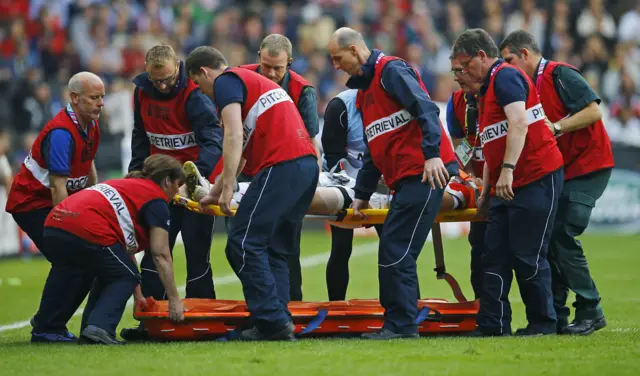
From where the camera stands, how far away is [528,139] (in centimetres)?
770

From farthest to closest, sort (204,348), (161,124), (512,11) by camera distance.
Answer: (512,11) → (161,124) → (204,348)

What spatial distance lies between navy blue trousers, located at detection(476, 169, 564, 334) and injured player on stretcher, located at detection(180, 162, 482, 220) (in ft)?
1.79

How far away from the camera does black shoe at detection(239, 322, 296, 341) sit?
7.57m

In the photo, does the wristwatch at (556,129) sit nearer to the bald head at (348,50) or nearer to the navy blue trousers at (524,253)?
the navy blue trousers at (524,253)

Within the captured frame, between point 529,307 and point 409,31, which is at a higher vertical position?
point 409,31

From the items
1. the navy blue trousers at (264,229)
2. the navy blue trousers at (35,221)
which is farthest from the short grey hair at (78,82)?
the navy blue trousers at (264,229)

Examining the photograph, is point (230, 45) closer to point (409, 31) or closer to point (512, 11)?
point (409, 31)

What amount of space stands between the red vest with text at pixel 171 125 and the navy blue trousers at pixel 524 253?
2345 millimetres

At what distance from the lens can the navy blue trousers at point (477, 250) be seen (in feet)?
29.2

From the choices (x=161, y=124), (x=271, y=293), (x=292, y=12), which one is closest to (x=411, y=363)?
(x=271, y=293)

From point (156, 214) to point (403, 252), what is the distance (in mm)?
1714

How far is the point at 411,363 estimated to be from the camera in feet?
21.2

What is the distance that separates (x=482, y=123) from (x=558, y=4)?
1491 centimetres

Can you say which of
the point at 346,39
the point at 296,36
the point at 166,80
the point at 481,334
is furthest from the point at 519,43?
the point at 296,36
